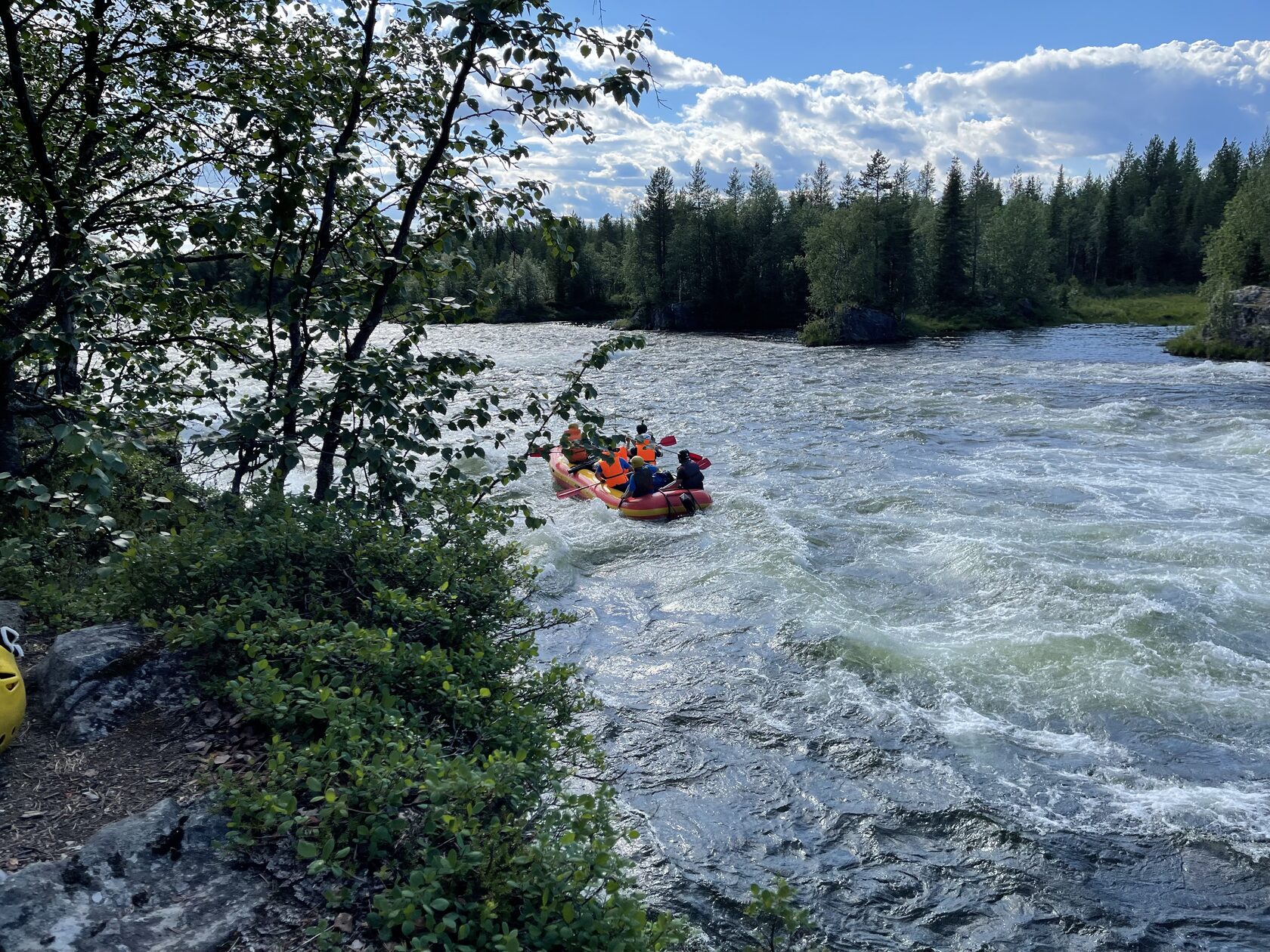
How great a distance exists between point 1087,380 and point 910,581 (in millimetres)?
20912

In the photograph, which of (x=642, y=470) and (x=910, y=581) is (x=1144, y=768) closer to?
(x=910, y=581)

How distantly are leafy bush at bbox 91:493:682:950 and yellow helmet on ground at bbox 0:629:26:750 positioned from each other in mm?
612

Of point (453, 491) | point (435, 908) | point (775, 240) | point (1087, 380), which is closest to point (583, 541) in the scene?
point (453, 491)

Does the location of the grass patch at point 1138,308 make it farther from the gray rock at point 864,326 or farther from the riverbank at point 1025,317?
the gray rock at point 864,326

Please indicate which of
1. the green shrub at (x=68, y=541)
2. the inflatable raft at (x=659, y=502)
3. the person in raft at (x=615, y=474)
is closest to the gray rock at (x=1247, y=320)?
the inflatable raft at (x=659, y=502)

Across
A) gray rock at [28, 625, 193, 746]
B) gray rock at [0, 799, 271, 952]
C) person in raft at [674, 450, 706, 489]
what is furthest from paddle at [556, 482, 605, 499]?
gray rock at [0, 799, 271, 952]

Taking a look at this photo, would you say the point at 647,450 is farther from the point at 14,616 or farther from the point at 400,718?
the point at 400,718

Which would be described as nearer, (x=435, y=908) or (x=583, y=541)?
(x=435, y=908)

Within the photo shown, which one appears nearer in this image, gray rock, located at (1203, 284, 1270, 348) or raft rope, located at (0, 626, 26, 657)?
raft rope, located at (0, 626, 26, 657)

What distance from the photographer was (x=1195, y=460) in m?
15.8

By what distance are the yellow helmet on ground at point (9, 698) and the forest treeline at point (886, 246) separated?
32.9 metres

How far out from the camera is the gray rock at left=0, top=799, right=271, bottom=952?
8.46ft

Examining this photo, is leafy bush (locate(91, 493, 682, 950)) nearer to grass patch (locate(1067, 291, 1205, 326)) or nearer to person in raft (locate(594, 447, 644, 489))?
person in raft (locate(594, 447, 644, 489))

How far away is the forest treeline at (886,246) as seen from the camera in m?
49.0
